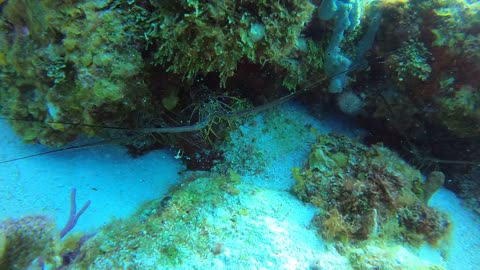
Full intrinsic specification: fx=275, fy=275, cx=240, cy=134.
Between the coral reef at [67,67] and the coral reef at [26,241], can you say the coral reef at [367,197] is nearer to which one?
the coral reef at [67,67]

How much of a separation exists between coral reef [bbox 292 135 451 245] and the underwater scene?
0.8 inches

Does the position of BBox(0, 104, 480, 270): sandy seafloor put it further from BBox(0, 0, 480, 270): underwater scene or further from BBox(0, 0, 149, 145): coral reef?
BBox(0, 0, 149, 145): coral reef

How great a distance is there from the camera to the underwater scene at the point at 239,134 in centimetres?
296

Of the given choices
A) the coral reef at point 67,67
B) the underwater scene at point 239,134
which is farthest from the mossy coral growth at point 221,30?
the coral reef at point 67,67

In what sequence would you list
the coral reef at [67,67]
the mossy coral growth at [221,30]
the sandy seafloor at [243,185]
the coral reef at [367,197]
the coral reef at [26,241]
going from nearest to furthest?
1. the coral reef at [26,241]
2. the mossy coral growth at [221,30]
3. the coral reef at [67,67]
4. the sandy seafloor at [243,185]
5. the coral reef at [367,197]

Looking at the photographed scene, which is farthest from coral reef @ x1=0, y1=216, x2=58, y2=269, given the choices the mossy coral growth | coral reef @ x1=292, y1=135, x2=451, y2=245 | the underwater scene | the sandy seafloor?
coral reef @ x1=292, y1=135, x2=451, y2=245

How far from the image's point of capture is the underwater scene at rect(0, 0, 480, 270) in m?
2.96

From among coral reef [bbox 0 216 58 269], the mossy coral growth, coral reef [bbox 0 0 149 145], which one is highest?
the mossy coral growth

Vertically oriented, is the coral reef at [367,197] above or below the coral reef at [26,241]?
above

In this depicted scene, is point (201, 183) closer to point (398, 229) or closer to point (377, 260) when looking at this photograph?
point (377, 260)

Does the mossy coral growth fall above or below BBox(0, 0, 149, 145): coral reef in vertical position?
above

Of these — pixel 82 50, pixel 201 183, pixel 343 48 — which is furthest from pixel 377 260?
pixel 82 50

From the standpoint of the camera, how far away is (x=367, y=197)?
142 inches

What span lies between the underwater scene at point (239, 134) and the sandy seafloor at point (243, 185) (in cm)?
2
